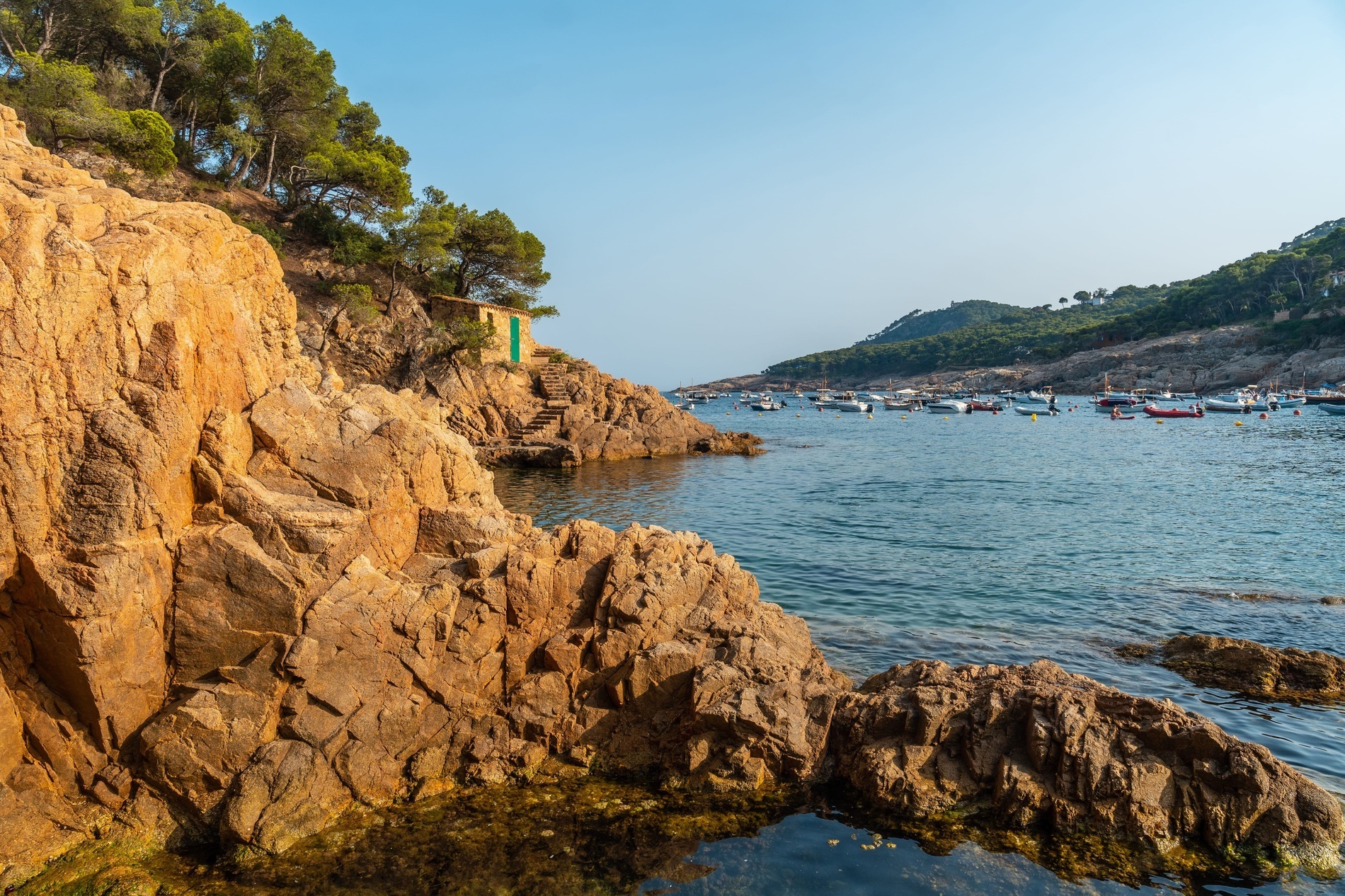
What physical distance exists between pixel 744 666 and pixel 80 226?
983 centimetres

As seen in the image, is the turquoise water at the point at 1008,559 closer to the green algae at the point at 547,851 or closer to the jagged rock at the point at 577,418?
the green algae at the point at 547,851

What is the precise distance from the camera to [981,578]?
65.9 ft

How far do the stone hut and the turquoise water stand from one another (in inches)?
529

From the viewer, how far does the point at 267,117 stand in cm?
4781

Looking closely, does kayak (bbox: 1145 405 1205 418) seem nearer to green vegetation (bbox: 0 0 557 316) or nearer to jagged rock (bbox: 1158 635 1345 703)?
green vegetation (bbox: 0 0 557 316)

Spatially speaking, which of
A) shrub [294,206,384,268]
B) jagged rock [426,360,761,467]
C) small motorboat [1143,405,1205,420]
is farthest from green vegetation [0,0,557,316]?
small motorboat [1143,405,1205,420]

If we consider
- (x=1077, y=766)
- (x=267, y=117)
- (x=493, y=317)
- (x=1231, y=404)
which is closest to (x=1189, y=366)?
(x=1231, y=404)

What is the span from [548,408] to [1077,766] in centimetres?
4381

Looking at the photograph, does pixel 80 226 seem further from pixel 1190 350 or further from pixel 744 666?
pixel 1190 350

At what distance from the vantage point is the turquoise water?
28.7 feet

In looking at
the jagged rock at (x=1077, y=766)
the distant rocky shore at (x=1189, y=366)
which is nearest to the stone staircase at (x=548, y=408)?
the jagged rock at (x=1077, y=766)

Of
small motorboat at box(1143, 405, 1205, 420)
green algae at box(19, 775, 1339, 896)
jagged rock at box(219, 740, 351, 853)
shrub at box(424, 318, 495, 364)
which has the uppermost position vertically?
shrub at box(424, 318, 495, 364)

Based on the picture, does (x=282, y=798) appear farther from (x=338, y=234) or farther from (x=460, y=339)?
(x=338, y=234)

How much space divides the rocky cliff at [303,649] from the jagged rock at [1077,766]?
3cm
